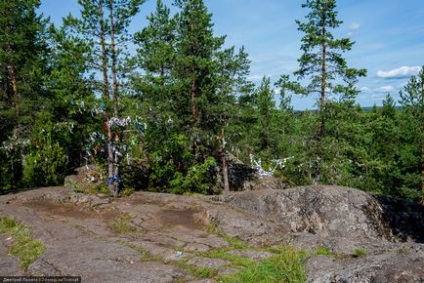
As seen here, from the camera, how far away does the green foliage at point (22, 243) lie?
12.0 metres

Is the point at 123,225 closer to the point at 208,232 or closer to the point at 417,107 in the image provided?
the point at 208,232

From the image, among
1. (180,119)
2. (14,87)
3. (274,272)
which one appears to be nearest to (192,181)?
(180,119)

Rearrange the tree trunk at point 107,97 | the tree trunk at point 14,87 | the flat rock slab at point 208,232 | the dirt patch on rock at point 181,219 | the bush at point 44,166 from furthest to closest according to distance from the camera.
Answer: the tree trunk at point 14,87 → the bush at point 44,166 → the tree trunk at point 107,97 → the dirt patch on rock at point 181,219 → the flat rock slab at point 208,232

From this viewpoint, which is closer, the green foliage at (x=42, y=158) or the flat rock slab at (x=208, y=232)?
the flat rock slab at (x=208, y=232)

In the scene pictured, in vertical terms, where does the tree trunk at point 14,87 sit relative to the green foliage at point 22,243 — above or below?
above

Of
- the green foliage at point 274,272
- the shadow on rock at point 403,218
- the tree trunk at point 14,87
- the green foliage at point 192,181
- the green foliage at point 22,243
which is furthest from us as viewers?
the tree trunk at point 14,87

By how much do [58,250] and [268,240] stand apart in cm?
718

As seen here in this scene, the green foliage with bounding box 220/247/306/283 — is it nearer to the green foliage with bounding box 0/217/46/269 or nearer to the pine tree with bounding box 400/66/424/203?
the green foliage with bounding box 0/217/46/269

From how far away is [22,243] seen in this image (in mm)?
13359

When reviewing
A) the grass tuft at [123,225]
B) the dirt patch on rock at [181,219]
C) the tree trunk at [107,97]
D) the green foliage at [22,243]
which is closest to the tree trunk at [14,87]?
the tree trunk at [107,97]

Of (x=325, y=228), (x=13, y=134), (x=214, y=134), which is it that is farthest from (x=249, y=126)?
(x=13, y=134)

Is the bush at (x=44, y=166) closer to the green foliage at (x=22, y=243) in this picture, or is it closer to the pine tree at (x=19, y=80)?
the pine tree at (x=19, y=80)

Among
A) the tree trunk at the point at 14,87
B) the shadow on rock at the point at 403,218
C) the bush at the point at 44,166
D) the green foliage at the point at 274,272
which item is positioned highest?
the tree trunk at the point at 14,87

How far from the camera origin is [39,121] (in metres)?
24.7
